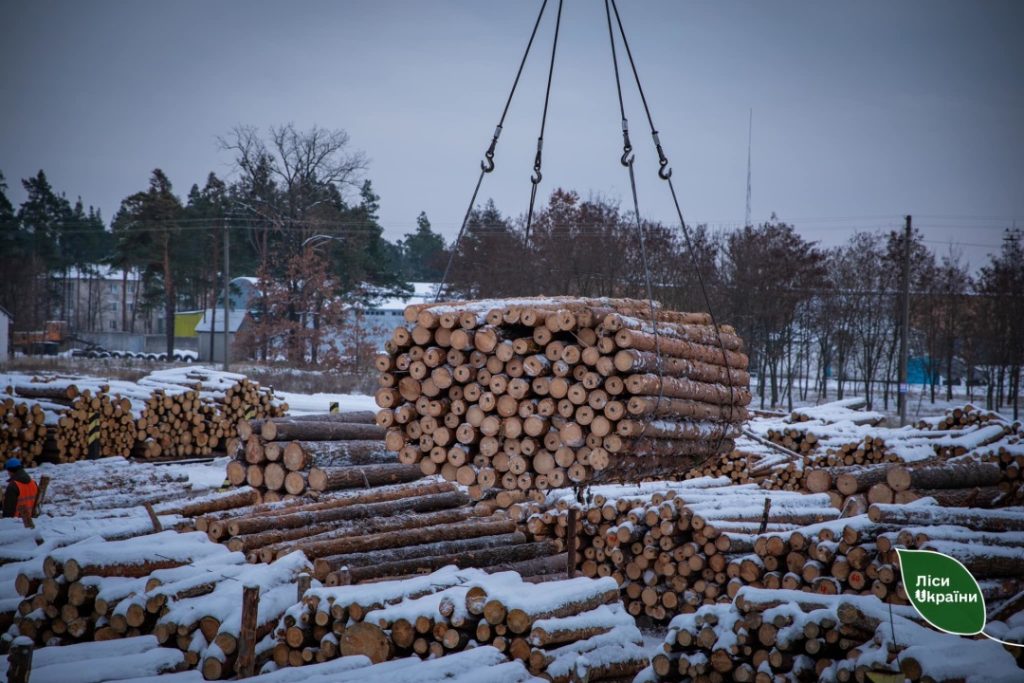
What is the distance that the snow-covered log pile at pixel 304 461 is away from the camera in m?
10.4

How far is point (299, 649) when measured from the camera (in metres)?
7.58

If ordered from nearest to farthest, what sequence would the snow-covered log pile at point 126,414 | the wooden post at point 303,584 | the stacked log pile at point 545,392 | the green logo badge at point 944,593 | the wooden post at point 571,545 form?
the green logo badge at point 944,593
the stacked log pile at point 545,392
the wooden post at point 303,584
the wooden post at point 571,545
the snow-covered log pile at point 126,414

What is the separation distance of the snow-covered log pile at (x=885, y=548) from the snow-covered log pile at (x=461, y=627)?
94.2 inches

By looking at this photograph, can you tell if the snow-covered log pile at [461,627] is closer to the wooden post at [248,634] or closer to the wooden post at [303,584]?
the wooden post at [303,584]

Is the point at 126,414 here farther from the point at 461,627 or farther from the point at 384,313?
the point at 384,313

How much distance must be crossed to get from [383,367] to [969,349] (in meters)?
32.1

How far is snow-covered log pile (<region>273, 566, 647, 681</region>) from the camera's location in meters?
7.32

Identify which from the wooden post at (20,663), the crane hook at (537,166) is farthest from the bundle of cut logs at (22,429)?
the crane hook at (537,166)

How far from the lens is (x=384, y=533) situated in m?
9.16

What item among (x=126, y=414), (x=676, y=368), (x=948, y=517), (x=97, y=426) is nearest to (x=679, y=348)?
(x=676, y=368)

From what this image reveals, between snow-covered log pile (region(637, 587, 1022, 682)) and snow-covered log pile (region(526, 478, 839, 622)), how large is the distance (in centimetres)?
246

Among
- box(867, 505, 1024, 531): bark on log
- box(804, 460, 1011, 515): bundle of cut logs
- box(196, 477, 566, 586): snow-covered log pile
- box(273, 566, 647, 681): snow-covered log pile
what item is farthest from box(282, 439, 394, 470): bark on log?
box(867, 505, 1024, 531): bark on log

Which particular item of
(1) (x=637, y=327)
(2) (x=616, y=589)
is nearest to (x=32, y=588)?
(2) (x=616, y=589)

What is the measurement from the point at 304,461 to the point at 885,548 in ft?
21.0
